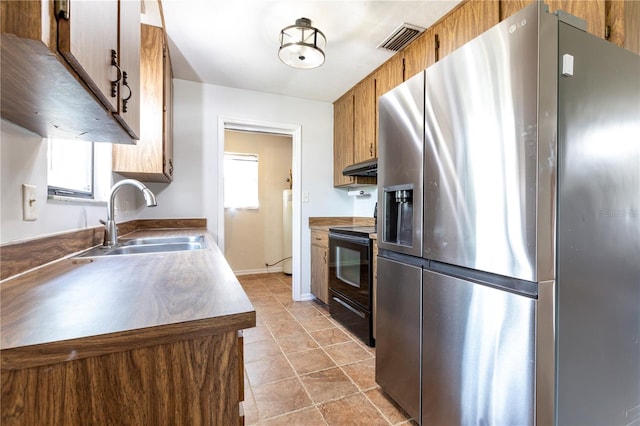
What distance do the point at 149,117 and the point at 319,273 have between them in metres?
2.15

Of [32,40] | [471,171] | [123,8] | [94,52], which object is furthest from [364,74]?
[32,40]

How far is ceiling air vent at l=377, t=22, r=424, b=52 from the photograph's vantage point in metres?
1.99

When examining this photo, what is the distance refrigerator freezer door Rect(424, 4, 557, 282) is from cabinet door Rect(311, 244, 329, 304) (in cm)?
184

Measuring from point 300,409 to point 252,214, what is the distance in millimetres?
3398

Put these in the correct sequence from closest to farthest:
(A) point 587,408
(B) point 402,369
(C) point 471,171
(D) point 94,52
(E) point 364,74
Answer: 1. (D) point 94,52
2. (A) point 587,408
3. (C) point 471,171
4. (B) point 402,369
5. (E) point 364,74

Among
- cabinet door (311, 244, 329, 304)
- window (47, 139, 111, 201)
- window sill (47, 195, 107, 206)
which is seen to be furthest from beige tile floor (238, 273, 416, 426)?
window (47, 139, 111, 201)

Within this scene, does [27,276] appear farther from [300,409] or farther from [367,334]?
[367,334]

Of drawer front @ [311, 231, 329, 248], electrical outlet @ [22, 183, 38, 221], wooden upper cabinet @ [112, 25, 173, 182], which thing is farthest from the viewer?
drawer front @ [311, 231, 329, 248]

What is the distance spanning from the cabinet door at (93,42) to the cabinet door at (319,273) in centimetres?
245

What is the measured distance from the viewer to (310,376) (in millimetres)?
1840

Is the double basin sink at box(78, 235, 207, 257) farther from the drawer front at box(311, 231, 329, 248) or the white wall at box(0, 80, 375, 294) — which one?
the drawer front at box(311, 231, 329, 248)

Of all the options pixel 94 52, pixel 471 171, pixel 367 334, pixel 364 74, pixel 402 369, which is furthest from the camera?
pixel 364 74

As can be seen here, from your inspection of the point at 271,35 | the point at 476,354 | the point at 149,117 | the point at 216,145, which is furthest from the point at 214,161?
the point at 476,354

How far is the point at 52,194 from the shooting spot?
3.84ft
